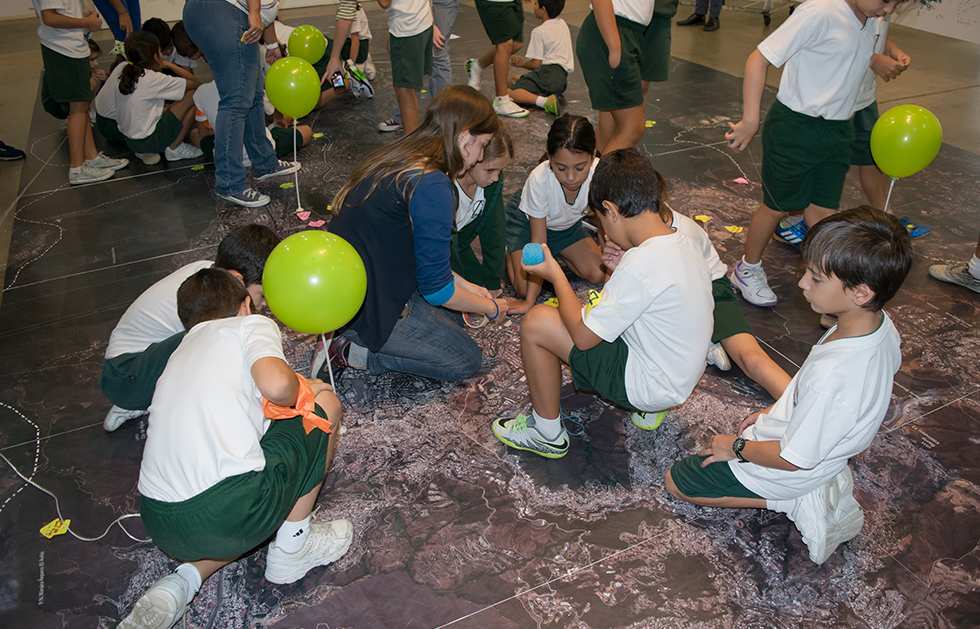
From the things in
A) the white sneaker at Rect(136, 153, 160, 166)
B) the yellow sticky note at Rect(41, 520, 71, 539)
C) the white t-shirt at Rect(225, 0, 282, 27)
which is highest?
the white t-shirt at Rect(225, 0, 282, 27)

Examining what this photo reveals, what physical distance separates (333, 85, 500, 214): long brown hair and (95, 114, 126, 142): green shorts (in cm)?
303

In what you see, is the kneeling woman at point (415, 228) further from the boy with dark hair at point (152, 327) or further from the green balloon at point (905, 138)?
the green balloon at point (905, 138)

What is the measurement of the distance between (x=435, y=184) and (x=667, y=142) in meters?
2.75

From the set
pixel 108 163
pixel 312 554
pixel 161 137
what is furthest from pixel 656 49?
pixel 108 163

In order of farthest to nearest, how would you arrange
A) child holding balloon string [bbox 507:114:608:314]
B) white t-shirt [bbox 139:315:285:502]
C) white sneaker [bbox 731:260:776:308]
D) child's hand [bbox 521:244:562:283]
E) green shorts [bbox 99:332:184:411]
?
white sneaker [bbox 731:260:776:308] → child holding balloon string [bbox 507:114:608:314] → green shorts [bbox 99:332:184:411] → child's hand [bbox 521:244:562:283] → white t-shirt [bbox 139:315:285:502]

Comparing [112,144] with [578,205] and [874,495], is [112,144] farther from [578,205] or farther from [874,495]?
[874,495]

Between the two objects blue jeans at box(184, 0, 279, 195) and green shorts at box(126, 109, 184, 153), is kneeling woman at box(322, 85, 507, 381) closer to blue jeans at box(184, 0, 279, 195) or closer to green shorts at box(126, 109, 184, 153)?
blue jeans at box(184, 0, 279, 195)

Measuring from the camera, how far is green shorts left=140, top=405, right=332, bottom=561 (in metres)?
1.48

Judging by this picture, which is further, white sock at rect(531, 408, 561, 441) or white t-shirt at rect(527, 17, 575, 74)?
white t-shirt at rect(527, 17, 575, 74)

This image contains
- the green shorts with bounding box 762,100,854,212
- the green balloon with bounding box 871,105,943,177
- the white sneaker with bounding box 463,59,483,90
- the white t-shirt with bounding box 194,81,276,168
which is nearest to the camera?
the green shorts with bounding box 762,100,854,212

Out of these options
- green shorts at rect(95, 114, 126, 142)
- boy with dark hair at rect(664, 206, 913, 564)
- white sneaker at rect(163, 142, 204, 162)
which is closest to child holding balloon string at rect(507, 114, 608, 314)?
boy with dark hair at rect(664, 206, 913, 564)

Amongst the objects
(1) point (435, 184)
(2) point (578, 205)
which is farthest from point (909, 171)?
(1) point (435, 184)

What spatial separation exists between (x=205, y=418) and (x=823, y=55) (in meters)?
2.36

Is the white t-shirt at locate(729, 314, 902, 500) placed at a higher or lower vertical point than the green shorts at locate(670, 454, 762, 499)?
higher
